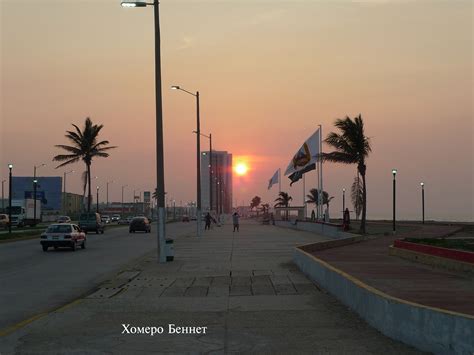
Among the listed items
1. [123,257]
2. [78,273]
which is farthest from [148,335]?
[123,257]

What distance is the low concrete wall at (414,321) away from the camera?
761 centimetres

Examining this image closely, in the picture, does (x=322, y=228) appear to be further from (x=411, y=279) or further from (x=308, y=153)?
(x=411, y=279)

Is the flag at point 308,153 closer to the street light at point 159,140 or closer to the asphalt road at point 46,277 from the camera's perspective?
the asphalt road at point 46,277

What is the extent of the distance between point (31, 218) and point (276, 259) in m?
57.7

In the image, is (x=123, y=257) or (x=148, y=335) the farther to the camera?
(x=123, y=257)

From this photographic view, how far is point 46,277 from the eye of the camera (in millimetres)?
19484

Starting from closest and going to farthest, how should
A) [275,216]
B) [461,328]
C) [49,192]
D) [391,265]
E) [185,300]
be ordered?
[461,328] → [185,300] → [391,265] → [275,216] → [49,192]

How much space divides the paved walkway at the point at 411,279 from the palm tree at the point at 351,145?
1880cm

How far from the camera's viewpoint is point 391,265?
19.6 metres

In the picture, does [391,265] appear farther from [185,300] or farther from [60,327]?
[60,327]

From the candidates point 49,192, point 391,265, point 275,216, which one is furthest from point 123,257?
point 49,192

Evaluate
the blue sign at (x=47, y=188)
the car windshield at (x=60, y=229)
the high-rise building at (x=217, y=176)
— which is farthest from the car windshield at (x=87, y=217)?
the blue sign at (x=47, y=188)

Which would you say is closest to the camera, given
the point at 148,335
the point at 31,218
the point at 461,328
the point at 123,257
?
the point at 461,328

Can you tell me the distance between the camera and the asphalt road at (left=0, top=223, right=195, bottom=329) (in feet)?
43.8
